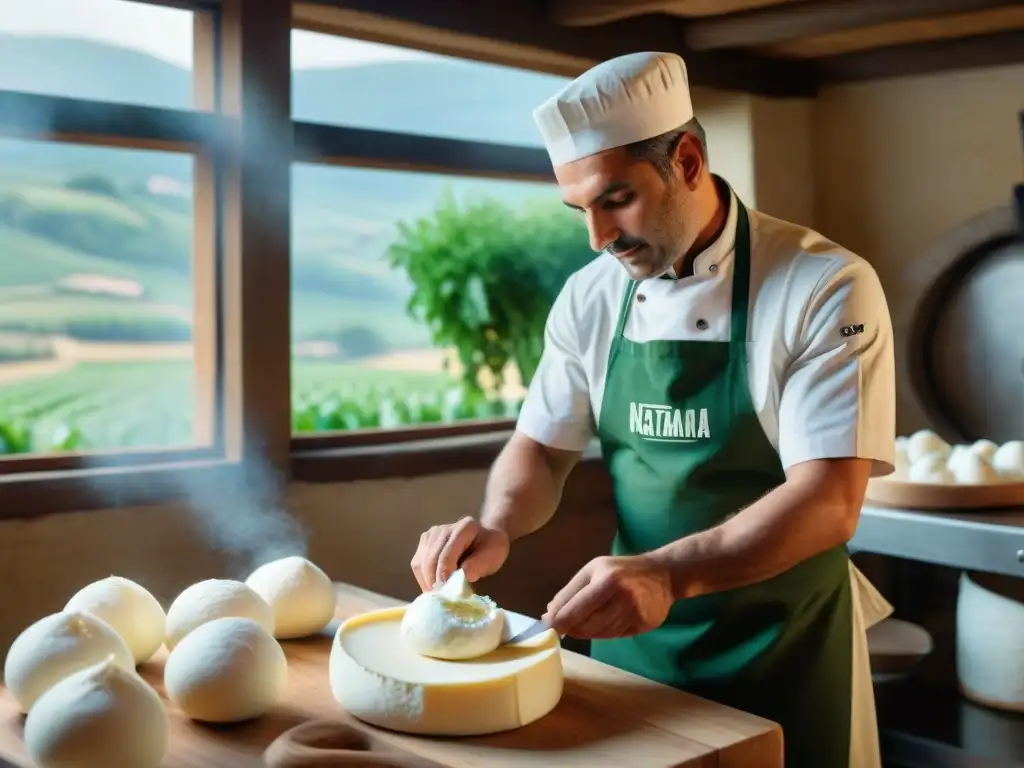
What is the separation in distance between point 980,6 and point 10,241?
8.59 feet

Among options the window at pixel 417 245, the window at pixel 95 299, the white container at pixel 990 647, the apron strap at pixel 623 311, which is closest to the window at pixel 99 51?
the window at pixel 95 299

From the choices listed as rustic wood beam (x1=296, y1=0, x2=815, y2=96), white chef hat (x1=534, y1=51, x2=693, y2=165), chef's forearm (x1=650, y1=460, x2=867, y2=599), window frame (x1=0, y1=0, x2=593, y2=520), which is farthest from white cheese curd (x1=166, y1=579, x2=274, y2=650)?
rustic wood beam (x1=296, y1=0, x2=815, y2=96)

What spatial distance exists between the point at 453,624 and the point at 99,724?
50 cm

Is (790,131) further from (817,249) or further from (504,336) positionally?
(817,249)

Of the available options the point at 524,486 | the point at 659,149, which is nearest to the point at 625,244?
the point at 659,149

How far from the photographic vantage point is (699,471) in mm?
1948

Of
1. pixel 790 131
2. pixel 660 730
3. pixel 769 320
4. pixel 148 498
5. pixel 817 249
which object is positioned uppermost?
pixel 790 131

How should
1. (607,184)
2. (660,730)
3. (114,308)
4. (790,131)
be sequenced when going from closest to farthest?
(660,730) → (607,184) → (114,308) → (790,131)

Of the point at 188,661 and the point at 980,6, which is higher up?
the point at 980,6

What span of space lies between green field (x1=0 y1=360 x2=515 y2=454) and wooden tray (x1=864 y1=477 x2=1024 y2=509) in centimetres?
132

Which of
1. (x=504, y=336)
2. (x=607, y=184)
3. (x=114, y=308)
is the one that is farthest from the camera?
(x=504, y=336)

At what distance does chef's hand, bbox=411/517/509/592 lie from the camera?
1847 millimetres

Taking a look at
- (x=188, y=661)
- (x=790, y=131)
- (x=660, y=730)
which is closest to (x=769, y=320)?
(x=660, y=730)

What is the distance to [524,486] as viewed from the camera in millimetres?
2107
